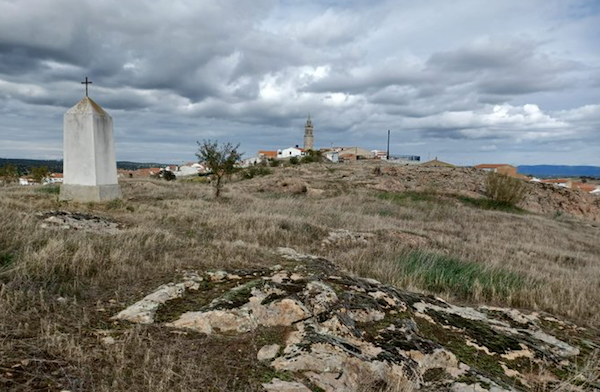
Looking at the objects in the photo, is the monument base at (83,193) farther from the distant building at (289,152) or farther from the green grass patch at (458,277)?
the distant building at (289,152)

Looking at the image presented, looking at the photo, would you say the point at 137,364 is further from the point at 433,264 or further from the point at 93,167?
the point at 93,167

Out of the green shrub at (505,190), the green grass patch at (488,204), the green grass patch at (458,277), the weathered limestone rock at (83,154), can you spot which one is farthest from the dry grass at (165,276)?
the green shrub at (505,190)

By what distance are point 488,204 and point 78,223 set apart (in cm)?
2353

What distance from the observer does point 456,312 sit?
→ 4.31 meters

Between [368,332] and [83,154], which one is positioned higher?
[83,154]

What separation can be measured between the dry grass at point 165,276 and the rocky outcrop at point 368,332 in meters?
0.29

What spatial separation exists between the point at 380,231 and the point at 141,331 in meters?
8.33

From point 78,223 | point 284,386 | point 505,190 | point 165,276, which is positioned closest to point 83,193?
point 78,223

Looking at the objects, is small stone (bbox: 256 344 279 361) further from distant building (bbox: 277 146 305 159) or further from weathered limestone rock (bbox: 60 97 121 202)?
distant building (bbox: 277 146 305 159)

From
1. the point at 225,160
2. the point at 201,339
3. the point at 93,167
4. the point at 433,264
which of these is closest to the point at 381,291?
the point at 201,339

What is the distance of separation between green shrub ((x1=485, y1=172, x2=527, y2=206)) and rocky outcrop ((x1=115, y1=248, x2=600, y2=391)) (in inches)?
880

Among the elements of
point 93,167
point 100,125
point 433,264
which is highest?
point 100,125

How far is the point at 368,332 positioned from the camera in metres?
3.39

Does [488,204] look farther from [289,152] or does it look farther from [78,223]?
[289,152]
